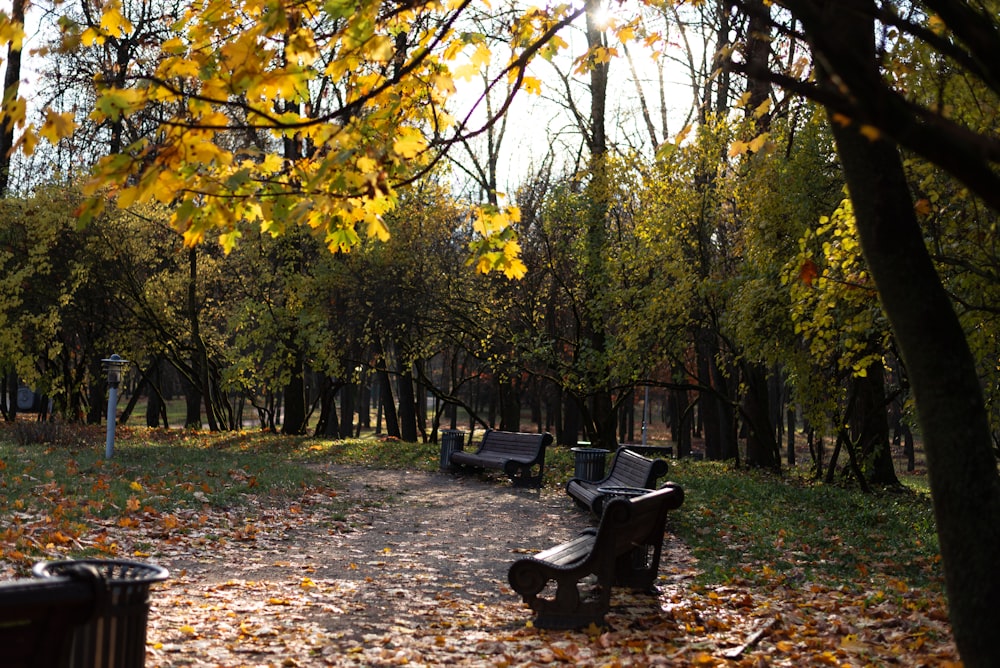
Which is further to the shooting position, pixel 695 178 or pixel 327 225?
pixel 695 178

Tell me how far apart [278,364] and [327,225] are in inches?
703

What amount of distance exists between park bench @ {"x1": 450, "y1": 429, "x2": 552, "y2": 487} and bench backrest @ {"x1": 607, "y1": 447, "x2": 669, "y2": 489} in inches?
104

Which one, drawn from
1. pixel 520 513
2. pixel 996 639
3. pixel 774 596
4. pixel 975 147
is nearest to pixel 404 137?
pixel 975 147

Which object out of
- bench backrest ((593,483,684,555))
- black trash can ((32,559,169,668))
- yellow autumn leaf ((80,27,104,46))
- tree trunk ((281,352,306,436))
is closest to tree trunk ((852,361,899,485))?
bench backrest ((593,483,684,555))

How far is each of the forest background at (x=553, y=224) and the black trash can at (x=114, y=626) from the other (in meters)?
1.53

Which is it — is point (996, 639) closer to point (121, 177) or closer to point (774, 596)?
point (774, 596)

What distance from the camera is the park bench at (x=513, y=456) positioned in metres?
14.3

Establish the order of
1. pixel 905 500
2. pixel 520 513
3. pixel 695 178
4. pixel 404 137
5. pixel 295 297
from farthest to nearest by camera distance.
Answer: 1. pixel 295 297
2. pixel 695 178
3. pixel 905 500
4. pixel 520 513
5. pixel 404 137

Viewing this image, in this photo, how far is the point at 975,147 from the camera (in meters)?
2.37

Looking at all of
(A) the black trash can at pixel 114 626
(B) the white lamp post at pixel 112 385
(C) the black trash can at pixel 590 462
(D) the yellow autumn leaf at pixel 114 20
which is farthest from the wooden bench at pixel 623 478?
(B) the white lamp post at pixel 112 385

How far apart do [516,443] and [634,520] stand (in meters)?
9.06

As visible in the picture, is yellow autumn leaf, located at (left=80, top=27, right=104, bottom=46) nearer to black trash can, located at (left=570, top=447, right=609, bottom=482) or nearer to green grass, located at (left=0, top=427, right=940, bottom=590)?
green grass, located at (left=0, top=427, right=940, bottom=590)

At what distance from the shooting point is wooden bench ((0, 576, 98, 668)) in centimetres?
278

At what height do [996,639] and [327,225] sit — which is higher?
[327,225]
